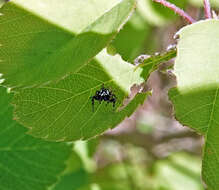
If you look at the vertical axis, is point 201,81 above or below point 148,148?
above

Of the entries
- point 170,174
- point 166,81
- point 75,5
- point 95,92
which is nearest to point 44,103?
point 95,92

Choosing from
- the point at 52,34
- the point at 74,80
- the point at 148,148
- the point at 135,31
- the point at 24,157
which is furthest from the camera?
the point at 148,148

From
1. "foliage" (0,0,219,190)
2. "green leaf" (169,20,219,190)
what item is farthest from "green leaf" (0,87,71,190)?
"green leaf" (169,20,219,190)

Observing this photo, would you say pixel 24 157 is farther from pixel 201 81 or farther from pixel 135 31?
pixel 135 31

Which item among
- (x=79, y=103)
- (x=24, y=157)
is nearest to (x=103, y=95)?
(x=79, y=103)

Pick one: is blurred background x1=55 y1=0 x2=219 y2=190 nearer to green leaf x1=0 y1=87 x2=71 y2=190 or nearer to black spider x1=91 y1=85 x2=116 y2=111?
green leaf x1=0 y1=87 x2=71 y2=190

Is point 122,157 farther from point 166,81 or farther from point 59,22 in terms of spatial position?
point 59,22

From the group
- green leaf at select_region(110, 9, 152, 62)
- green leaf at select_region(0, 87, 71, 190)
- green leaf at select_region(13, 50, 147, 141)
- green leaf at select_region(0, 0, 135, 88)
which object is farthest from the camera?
green leaf at select_region(110, 9, 152, 62)
